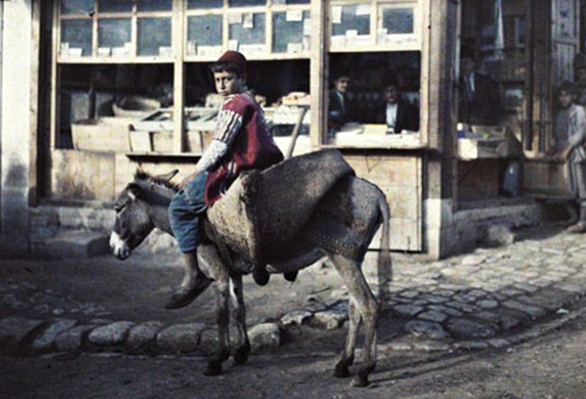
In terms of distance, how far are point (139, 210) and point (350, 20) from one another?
489cm

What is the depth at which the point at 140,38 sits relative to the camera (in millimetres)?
10930

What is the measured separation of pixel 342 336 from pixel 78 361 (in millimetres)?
2289

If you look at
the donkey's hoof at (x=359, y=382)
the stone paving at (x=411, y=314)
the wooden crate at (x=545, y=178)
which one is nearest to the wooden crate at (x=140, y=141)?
the stone paving at (x=411, y=314)

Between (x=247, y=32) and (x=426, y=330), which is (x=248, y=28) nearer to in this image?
(x=247, y=32)

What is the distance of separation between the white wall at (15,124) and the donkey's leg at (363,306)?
285 inches

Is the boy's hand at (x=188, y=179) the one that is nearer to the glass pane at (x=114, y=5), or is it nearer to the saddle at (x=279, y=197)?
the saddle at (x=279, y=197)

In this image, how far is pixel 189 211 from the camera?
18.7 ft

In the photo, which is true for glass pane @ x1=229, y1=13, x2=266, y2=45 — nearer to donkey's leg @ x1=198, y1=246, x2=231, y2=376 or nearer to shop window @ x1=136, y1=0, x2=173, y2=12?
shop window @ x1=136, y1=0, x2=173, y2=12

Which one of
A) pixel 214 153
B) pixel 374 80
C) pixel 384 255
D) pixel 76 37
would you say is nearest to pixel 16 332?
pixel 214 153

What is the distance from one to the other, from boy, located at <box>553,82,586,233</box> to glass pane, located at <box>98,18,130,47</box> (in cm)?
723

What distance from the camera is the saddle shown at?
5.33 meters

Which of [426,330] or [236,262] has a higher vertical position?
[236,262]

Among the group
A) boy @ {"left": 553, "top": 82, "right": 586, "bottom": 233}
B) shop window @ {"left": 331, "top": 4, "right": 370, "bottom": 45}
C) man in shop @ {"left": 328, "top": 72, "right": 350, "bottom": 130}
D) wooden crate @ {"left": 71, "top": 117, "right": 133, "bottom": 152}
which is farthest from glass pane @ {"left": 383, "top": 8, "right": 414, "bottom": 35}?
wooden crate @ {"left": 71, "top": 117, "right": 133, "bottom": 152}

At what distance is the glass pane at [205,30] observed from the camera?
1054 centimetres
